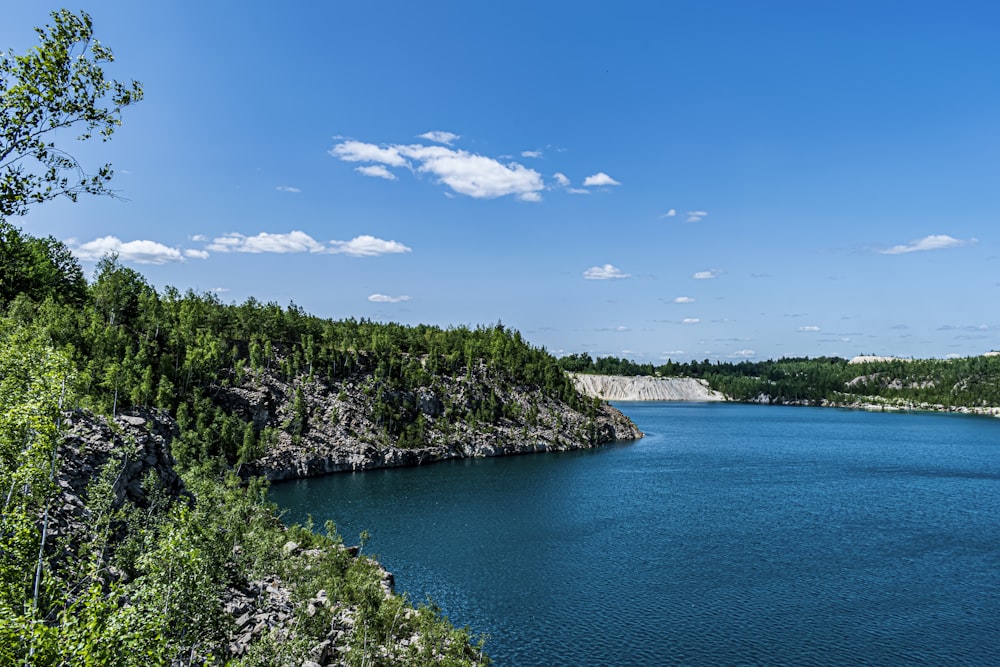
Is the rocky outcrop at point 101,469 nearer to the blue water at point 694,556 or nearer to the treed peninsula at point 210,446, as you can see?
the treed peninsula at point 210,446

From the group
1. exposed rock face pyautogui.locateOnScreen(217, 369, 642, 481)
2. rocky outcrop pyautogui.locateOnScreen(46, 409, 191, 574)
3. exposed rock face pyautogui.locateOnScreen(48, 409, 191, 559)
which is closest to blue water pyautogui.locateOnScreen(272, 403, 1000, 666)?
exposed rock face pyautogui.locateOnScreen(217, 369, 642, 481)

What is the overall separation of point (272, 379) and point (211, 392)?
1472 cm

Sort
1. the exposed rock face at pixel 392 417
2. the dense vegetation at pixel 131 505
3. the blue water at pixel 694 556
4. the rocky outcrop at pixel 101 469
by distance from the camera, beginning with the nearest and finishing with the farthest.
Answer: the dense vegetation at pixel 131 505 → the rocky outcrop at pixel 101 469 → the blue water at pixel 694 556 → the exposed rock face at pixel 392 417

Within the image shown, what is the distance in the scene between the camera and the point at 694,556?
6862 centimetres

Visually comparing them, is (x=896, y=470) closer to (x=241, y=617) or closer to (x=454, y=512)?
(x=454, y=512)

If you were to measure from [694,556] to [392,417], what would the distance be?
83695 millimetres

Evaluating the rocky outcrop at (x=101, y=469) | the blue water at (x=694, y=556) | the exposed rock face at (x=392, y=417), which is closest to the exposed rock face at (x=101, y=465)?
the rocky outcrop at (x=101, y=469)

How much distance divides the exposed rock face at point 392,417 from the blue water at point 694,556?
23.2 ft

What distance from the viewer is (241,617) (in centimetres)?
3962

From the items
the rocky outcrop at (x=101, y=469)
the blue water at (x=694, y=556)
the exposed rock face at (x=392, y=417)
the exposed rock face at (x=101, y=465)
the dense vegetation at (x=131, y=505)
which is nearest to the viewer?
the dense vegetation at (x=131, y=505)

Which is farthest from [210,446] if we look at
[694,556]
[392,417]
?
[694,556]

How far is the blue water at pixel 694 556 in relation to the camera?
47.7m

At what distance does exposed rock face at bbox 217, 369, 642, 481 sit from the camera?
11850 cm

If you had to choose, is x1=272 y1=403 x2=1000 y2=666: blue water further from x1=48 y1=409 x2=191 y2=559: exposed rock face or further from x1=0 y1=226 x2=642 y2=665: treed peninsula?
x1=48 y1=409 x2=191 y2=559: exposed rock face
